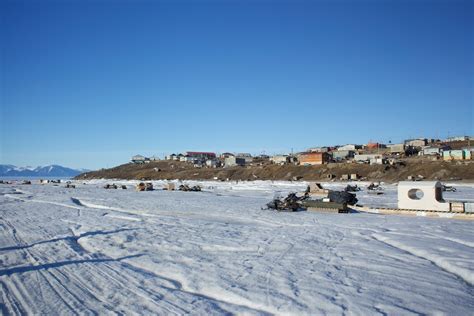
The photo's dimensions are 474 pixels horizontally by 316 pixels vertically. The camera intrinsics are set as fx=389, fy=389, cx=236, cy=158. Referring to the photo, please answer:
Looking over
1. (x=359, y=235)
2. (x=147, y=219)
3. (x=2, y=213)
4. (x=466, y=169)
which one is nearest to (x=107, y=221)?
(x=147, y=219)

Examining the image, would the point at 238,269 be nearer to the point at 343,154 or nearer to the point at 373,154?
the point at 373,154

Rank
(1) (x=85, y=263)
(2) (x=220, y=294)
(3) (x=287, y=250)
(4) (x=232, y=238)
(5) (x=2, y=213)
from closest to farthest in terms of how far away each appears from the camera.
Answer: (2) (x=220, y=294) < (1) (x=85, y=263) < (3) (x=287, y=250) < (4) (x=232, y=238) < (5) (x=2, y=213)

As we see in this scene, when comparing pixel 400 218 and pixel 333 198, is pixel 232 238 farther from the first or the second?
pixel 333 198

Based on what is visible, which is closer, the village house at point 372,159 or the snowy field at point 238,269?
the snowy field at point 238,269

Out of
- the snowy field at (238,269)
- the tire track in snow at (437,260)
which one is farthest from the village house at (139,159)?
the tire track in snow at (437,260)

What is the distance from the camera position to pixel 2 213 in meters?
20.1

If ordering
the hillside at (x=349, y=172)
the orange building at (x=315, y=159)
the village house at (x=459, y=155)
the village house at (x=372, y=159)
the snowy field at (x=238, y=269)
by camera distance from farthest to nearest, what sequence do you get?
the orange building at (x=315, y=159), the village house at (x=372, y=159), the village house at (x=459, y=155), the hillside at (x=349, y=172), the snowy field at (x=238, y=269)

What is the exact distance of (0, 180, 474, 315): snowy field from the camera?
6332 millimetres

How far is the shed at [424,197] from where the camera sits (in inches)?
715

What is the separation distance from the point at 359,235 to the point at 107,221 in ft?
33.9

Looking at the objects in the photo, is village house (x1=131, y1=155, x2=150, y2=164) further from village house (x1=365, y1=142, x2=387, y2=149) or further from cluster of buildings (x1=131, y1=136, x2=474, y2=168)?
village house (x1=365, y1=142, x2=387, y2=149)

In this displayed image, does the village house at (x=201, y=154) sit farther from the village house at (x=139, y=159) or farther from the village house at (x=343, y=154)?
the village house at (x=343, y=154)

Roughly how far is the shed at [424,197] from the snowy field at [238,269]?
3.36m

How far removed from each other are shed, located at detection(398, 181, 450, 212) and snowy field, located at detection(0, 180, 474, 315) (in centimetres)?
336
